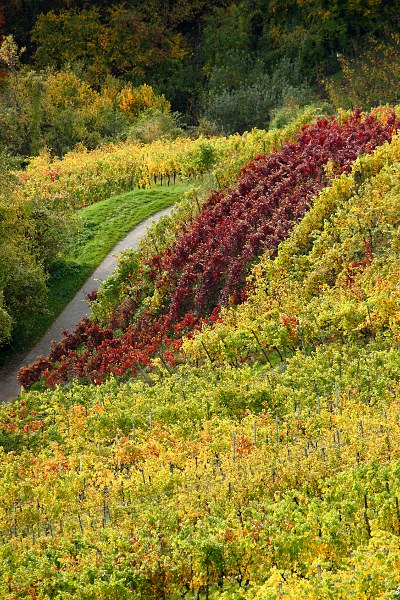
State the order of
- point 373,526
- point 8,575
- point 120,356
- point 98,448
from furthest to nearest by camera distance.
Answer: point 120,356 → point 98,448 → point 8,575 → point 373,526

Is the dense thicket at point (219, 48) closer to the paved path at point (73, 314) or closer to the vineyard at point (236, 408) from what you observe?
the paved path at point (73, 314)

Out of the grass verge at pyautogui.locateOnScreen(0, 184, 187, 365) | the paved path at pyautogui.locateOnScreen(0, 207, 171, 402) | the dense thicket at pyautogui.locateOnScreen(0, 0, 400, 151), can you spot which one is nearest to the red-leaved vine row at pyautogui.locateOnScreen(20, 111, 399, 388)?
the paved path at pyautogui.locateOnScreen(0, 207, 171, 402)

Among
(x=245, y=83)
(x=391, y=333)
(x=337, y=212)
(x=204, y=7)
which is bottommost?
(x=391, y=333)

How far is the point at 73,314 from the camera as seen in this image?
26828 millimetres

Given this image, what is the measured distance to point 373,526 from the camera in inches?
439

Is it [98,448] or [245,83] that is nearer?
[98,448]

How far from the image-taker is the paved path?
78.0 ft

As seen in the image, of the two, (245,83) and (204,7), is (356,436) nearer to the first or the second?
(245,83)

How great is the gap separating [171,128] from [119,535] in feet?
108

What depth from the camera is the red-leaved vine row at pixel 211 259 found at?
22.3 metres

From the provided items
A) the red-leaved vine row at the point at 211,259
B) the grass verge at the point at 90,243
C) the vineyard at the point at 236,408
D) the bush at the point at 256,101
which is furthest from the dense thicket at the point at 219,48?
the red-leaved vine row at the point at 211,259

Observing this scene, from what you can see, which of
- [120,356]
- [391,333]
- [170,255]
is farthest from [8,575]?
[170,255]

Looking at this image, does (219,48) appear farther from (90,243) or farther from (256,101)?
(90,243)

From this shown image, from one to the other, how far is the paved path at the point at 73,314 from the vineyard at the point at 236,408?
2.74ft
